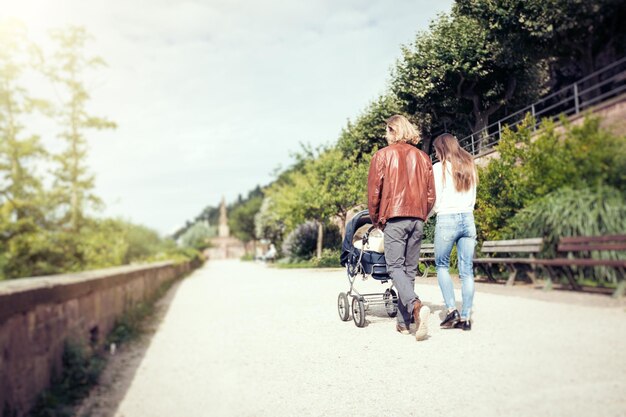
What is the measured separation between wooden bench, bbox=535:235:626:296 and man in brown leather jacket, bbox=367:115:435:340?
0.56 metres

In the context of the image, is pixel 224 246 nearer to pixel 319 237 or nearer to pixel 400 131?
pixel 319 237

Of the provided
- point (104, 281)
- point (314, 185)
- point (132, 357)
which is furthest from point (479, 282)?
point (132, 357)

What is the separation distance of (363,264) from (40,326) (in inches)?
292

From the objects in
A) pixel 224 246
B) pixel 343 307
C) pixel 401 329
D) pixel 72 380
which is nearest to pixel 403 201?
pixel 401 329

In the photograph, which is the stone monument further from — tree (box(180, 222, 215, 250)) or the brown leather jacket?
the brown leather jacket

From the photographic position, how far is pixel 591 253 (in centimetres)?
143

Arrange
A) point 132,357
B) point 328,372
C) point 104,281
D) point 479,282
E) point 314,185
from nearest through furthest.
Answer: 1. point 479,282
2. point 328,372
3. point 314,185
4. point 104,281
5. point 132,357

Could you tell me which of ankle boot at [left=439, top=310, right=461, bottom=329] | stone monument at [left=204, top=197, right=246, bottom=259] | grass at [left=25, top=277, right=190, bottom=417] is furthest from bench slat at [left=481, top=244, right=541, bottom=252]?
stone monument at [left=204, top=197, right=246, bottom=259]

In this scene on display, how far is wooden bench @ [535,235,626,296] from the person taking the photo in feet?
4.65

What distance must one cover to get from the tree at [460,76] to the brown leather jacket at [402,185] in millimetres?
244

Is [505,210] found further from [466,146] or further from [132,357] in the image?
[132,357]

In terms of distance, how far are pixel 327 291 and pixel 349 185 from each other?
2.56 feet

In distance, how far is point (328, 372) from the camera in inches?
95.3

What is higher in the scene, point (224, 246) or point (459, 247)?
point (459, 247)
